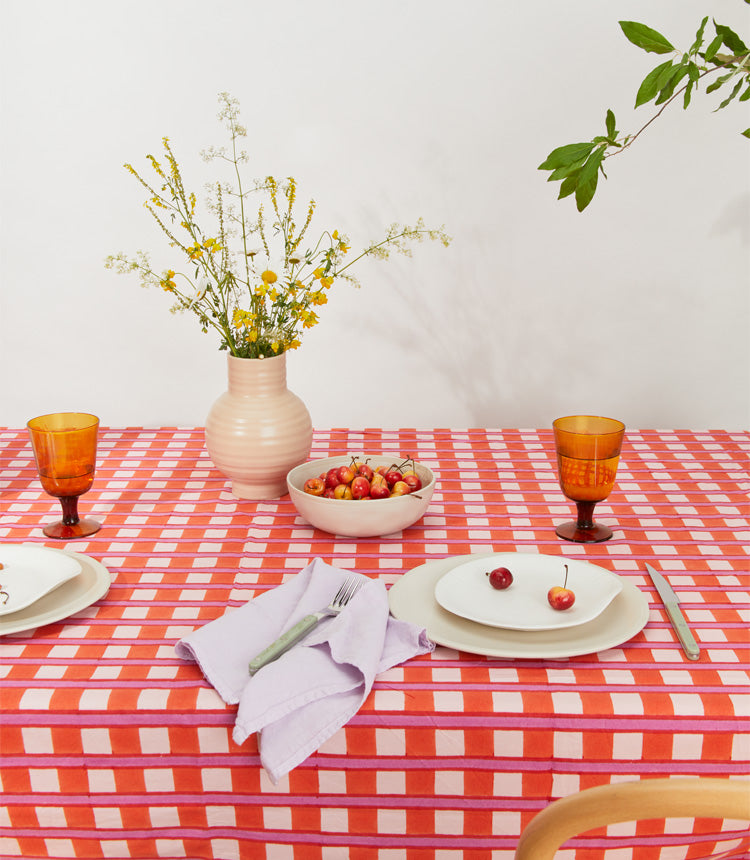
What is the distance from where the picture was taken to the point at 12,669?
3.23ft

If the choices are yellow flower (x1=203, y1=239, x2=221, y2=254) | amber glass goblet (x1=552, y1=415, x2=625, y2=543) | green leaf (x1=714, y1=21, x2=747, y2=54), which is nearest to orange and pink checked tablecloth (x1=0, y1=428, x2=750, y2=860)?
amber glass goblet (x1=552, y1=415, x2=625, y2=543)

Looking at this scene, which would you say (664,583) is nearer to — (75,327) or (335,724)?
(335,724)

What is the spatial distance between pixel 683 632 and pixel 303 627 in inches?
16.8

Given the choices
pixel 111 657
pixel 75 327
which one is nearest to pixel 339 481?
pixel 111 657

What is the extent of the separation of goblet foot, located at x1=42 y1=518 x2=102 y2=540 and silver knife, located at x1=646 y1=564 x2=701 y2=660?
30.8 inches

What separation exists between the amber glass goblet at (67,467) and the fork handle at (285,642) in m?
0.45

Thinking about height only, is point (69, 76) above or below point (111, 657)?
above

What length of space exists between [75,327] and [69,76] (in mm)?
618

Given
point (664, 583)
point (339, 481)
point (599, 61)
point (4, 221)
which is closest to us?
point (664, 583)

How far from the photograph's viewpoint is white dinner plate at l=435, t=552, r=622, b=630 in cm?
104

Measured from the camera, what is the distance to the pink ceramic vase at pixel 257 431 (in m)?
1.44

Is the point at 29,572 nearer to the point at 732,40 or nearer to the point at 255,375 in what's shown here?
the point at 255,375

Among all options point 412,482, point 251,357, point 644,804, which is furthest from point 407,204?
point 644,804

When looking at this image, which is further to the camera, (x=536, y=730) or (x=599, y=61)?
(x=599, y=61)
